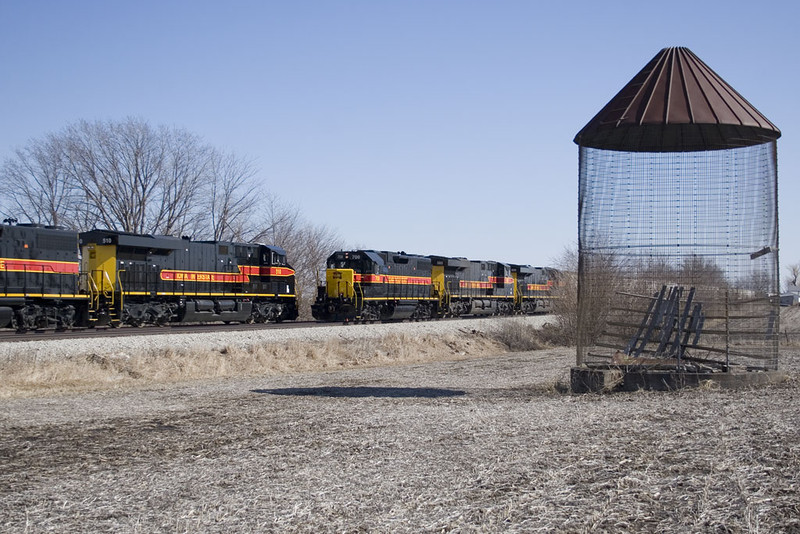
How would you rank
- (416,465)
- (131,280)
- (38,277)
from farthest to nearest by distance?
(131,280) < (38,277) < (416,465)

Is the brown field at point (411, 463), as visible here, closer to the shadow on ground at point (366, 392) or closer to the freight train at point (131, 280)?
the shadow on ground at point (366, 392)

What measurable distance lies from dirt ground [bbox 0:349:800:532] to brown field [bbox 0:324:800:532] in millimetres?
24

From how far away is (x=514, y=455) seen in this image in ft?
24.9

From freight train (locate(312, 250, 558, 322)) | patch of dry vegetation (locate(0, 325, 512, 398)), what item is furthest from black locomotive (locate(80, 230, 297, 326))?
patch of dry vegetation (locate(0, 325, 512, 398))

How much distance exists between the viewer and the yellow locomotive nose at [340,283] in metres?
36.9

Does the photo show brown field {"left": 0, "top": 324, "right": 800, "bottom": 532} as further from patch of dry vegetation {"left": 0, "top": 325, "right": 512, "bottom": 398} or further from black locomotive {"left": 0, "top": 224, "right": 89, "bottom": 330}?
black locomotive {"left": 0, "top": 224, "right": 89, "bottom": 330}

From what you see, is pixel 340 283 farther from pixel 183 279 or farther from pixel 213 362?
pixel 213 362

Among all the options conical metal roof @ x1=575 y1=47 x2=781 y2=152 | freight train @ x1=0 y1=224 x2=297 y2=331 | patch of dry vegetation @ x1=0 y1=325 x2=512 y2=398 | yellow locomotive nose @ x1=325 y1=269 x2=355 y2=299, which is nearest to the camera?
conical metal roof @ x1=575 y1=47 x2=781 y2=152

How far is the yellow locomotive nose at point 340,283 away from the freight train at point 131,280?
187 centimetres

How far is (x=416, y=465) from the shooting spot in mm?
7402

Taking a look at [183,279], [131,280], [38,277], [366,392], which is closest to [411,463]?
[366,392]

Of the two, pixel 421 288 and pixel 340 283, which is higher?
pixel 340 283

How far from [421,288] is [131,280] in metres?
17.5

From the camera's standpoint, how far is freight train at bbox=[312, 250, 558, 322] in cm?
3741
